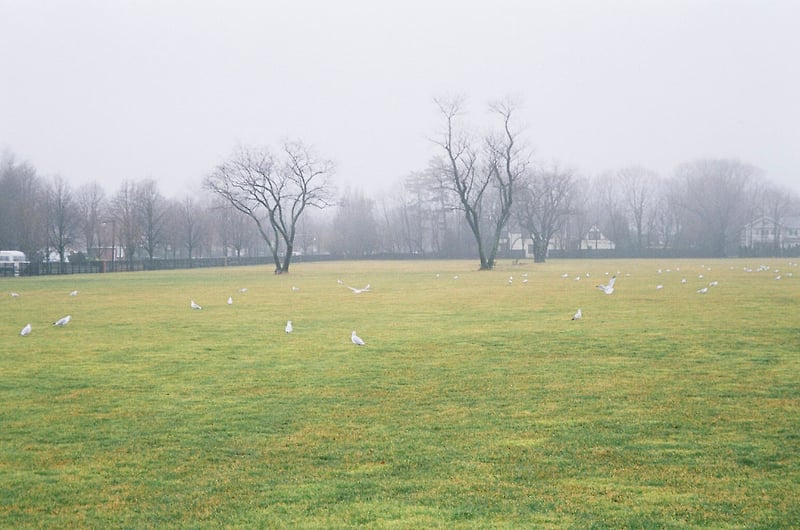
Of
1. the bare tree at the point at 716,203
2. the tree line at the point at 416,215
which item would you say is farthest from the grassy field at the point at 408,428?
the bare tree at the point at 716,203

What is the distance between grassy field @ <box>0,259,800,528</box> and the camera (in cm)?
625

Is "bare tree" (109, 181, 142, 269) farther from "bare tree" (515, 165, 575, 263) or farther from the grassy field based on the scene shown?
the grassy field

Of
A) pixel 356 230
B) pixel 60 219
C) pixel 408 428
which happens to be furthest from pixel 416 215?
pixel 408 428

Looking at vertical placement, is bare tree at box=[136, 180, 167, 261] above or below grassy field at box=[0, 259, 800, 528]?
above

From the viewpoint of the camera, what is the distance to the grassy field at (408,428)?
625 centimetres

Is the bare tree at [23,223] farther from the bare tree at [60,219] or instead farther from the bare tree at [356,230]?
the bare tree at [356,230]

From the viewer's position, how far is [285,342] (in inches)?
650

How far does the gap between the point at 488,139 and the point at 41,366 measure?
58.3 meters

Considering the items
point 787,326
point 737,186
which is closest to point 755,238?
point 737,186

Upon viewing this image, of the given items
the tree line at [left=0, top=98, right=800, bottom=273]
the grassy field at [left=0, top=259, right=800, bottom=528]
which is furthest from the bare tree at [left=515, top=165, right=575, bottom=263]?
the grassy field at [left=0, top=259, right=800, bottom=528]

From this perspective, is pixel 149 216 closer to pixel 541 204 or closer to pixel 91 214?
pixel 91 214

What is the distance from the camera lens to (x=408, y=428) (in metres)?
8.80

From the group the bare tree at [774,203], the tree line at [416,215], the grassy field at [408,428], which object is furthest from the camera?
the bare tree at [774,203]

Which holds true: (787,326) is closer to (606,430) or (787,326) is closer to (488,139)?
(606,430)
